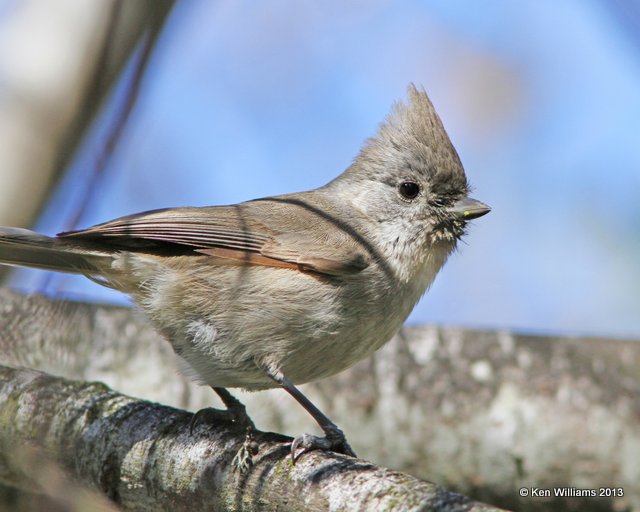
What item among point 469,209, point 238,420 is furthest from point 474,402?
point 238,420

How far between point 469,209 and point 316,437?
150cm

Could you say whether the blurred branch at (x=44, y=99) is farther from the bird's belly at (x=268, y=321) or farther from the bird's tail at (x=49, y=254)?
the bird's belly at (x=268, y=321)

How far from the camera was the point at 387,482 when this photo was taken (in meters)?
2.46

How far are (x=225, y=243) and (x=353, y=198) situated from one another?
861mm

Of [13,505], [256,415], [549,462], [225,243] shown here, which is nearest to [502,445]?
[549,462]

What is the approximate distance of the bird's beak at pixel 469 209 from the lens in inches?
152

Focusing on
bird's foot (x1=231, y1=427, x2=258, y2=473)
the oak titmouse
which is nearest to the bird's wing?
the oak titmouse

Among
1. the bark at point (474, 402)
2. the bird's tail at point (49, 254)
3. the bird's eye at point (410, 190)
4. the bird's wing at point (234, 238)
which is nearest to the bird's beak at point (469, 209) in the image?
the bird's eye at point (410, 190)

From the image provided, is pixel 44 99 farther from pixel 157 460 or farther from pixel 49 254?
pixel 157 460

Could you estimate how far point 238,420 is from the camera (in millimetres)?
3311

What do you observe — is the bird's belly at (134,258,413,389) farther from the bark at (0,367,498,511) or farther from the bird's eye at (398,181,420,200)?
the bird's eye at (398,181,420,200)

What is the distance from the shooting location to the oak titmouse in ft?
11.3

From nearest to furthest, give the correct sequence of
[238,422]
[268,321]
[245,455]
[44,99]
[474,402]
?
[245,455]
[238,422]
[268,321]
[44,99]
[474,402]

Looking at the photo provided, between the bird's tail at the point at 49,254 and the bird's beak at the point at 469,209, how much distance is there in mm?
1705
